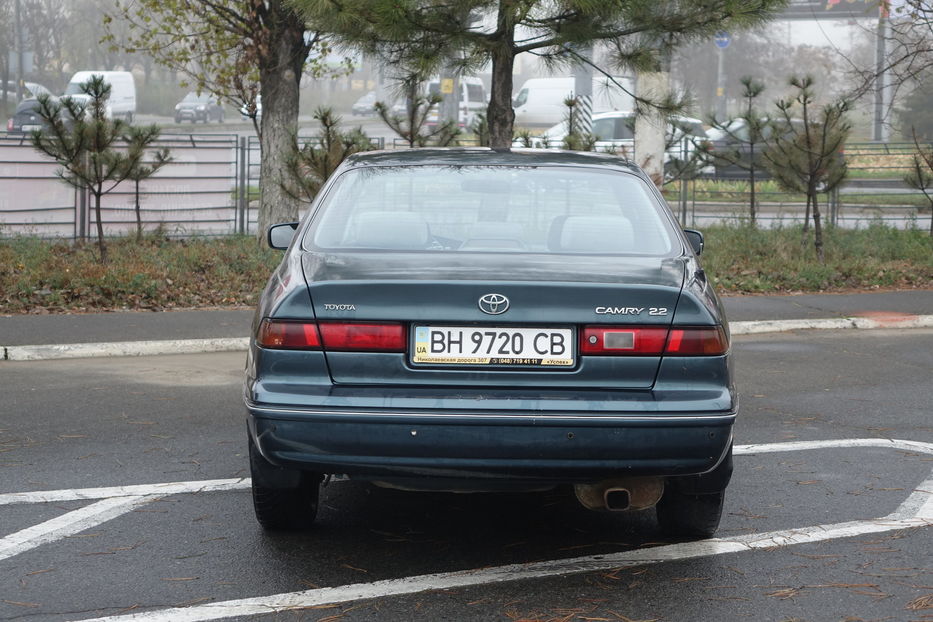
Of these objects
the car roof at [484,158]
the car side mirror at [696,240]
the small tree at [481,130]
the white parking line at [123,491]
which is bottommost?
the white parking line at [123,491]

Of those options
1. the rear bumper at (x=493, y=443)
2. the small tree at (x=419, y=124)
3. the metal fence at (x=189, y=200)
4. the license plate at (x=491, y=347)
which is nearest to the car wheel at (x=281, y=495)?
the rear bumper at (x=493, y=443)

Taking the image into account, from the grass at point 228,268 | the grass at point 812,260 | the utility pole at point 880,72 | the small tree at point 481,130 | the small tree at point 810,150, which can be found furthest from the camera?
the utility pole at point 880,72

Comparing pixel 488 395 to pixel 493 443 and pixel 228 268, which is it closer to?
pixel 493 443

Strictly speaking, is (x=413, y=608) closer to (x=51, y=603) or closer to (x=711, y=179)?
(x=51, y=603)

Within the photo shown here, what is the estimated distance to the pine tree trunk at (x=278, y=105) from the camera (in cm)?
1473

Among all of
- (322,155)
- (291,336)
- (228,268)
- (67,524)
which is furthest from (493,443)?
(322,155)

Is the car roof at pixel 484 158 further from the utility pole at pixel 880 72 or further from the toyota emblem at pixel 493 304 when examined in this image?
the utility pole at pixel 880 72

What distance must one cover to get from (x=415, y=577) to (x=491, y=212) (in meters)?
1.46

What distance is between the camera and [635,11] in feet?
38.3

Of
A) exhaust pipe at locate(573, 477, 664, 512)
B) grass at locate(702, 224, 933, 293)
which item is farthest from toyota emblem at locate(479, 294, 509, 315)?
grass at locate(702, 224, 933, 293)

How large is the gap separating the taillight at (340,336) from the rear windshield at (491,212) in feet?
1.70

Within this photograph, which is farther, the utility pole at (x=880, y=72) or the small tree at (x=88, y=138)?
the utility pole at (x=880, y=72)

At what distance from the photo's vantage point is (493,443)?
13.0 ft

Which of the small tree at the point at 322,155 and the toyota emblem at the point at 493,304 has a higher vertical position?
the small tree at the point at 322,155
